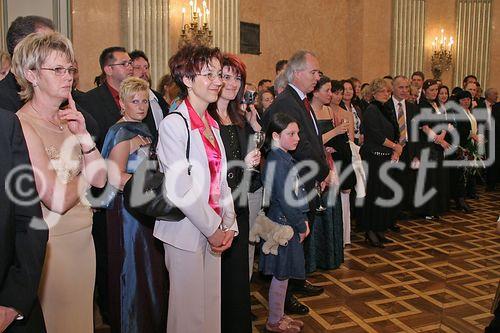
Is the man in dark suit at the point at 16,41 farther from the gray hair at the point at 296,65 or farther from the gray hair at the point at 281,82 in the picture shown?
the gray hair at the point at 281,82

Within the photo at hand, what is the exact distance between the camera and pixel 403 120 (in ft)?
20.2

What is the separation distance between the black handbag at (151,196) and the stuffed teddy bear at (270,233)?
42.8 inches

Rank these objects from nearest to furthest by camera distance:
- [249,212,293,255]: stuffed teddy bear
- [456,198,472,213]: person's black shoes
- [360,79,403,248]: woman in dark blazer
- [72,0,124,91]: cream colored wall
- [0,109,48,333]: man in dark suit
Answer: [0,109,48,333]: man in dark suit → [249,212,293,255]: stuffed teddy bear → [360,79,403,248]: woman in dark blazer → [72,0,124,91]: cream colored wall → [456,198,472,213]: person's black shoes

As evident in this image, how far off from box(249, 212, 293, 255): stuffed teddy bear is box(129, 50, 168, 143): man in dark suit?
3.00 ft

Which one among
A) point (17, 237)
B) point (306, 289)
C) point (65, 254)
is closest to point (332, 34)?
point (306, 289)

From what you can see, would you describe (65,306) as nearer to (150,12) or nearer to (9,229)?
(9,229)

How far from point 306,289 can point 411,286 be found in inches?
36.5

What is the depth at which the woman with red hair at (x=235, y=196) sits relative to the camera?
3071mm

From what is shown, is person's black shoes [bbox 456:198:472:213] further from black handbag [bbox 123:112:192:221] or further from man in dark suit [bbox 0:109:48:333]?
man in dark suit [bbox 0:109:48:333]

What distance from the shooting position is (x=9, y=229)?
1.67 m

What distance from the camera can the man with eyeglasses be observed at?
3.61m

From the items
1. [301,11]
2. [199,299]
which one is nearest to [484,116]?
[301,11]

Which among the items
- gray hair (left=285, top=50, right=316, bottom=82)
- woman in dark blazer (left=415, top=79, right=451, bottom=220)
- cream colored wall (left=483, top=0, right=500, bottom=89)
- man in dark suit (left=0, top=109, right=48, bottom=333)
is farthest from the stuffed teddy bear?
cream colored wall (left=483, top=0, right=500, bottom=89)

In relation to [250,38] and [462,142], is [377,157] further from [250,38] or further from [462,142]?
[250,38]
